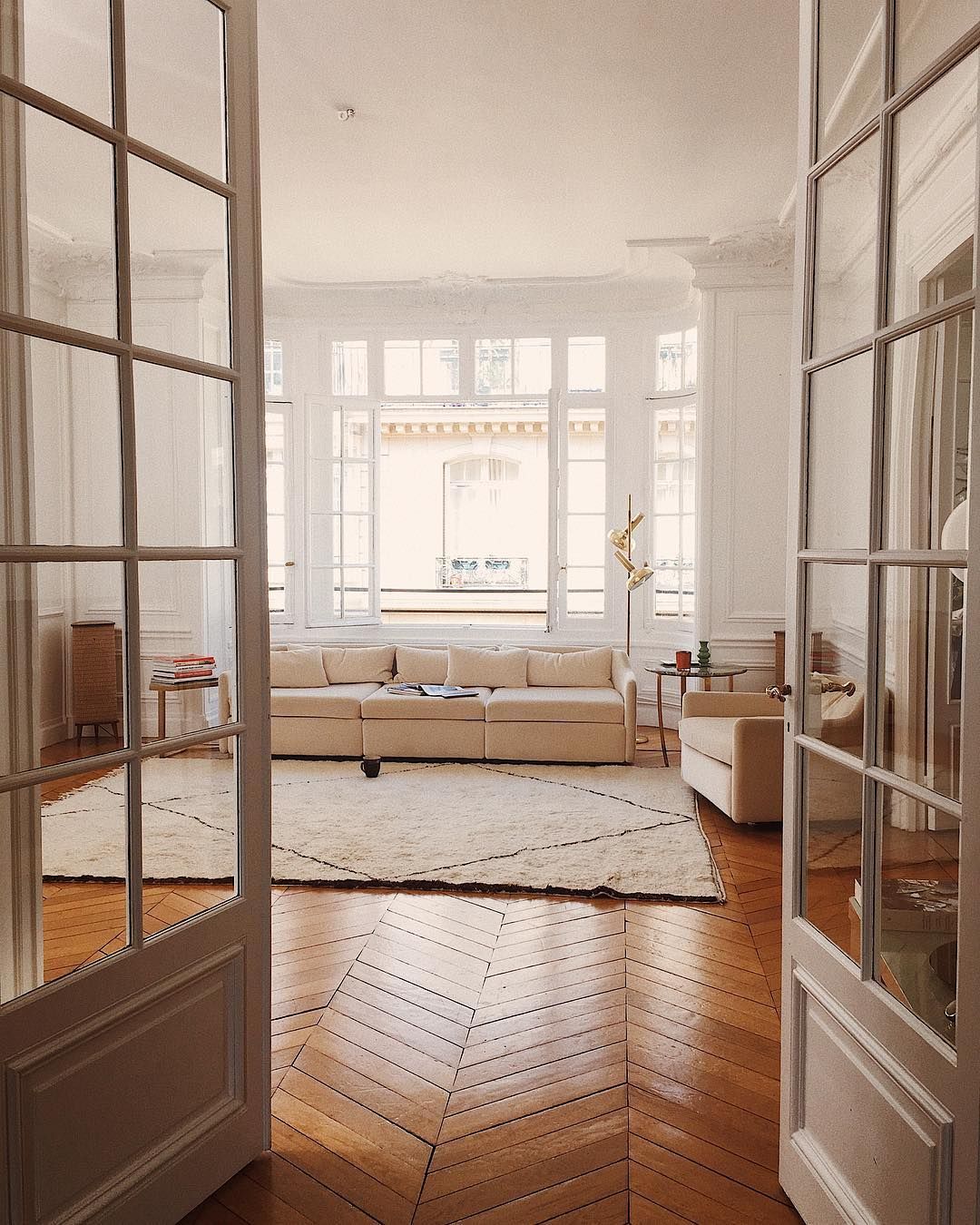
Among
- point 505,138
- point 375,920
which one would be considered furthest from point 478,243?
point 375,920

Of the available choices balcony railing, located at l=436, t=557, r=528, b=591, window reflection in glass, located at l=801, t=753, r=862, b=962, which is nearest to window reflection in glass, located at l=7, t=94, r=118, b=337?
window reflection in glass, located at l=801, t=753, r=862, b=962

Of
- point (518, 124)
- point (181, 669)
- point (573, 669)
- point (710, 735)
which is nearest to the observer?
point (181, 669)

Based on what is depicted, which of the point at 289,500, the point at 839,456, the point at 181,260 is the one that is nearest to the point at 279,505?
the point at 289,500

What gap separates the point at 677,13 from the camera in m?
3.58

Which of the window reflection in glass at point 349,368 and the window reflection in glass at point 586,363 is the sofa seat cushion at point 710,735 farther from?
the window reflection in glass at point 349,368

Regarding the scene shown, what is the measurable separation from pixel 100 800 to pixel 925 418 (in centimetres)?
158

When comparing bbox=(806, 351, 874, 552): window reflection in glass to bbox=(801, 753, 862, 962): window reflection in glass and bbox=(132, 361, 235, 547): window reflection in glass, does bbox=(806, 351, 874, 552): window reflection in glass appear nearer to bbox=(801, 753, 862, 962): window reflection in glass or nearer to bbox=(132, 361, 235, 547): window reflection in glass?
bbox=(801, 753, 862, 962): window reflection in glass

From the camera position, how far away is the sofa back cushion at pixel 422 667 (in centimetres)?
675

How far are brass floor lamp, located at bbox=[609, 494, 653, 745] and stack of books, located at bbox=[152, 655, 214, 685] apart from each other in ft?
15.8

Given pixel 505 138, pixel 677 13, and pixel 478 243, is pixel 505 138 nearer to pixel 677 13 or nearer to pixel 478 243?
pixel 677 13

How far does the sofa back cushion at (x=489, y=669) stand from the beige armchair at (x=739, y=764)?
1.58 metres

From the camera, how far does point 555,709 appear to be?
19.7 ft

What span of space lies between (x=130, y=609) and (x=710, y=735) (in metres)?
3.72

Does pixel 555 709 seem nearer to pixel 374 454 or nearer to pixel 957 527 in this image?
pixel 374 454
